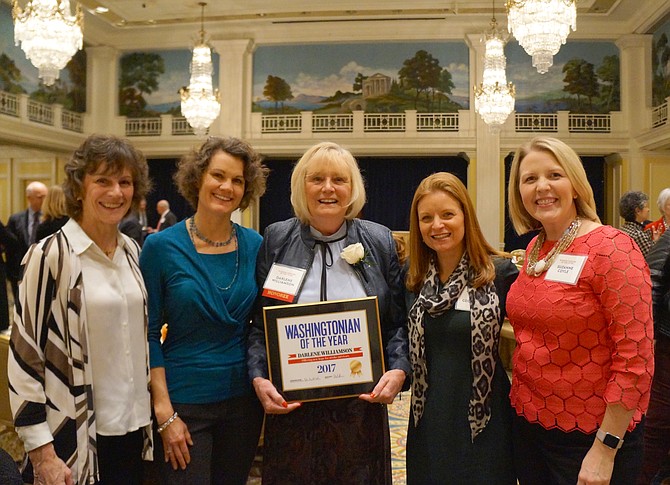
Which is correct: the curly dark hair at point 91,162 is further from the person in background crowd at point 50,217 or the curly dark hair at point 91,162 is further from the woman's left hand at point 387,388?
the person in background crowd at point 50,217

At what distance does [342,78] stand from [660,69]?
701 centimetres

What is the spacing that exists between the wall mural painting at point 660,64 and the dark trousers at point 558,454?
12285mm

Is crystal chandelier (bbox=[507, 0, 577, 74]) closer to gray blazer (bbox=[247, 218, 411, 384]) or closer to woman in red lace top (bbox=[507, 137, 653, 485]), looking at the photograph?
woman in red lace top (bbox=[507, 137, 653, 485])

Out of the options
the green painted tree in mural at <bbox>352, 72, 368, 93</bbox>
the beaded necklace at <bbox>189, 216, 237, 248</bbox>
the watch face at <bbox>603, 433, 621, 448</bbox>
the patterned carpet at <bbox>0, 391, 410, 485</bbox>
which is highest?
the green painted tree in mural at <bbox>352, 72, 368, 93</bbox>

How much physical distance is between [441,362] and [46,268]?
1.31m

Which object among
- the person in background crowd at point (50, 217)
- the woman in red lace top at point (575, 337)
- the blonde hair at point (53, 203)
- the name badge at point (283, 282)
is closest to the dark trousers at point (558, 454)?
the woman in red lace top at point (575, 337)

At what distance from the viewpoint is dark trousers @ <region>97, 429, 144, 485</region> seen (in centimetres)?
186

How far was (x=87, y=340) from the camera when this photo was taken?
69.3 inches

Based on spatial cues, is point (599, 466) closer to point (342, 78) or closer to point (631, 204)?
point (631, 204)

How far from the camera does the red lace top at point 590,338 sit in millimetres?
1587

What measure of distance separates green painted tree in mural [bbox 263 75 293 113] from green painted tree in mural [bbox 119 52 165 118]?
2.73m

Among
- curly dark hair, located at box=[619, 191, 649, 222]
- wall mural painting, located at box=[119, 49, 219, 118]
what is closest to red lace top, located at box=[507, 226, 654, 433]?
curly dark hair, located at box=[619, 191, 649, 222]

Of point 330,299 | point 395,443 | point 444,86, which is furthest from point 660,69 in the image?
point 330,299

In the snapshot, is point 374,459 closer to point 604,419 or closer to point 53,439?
point 604,419
